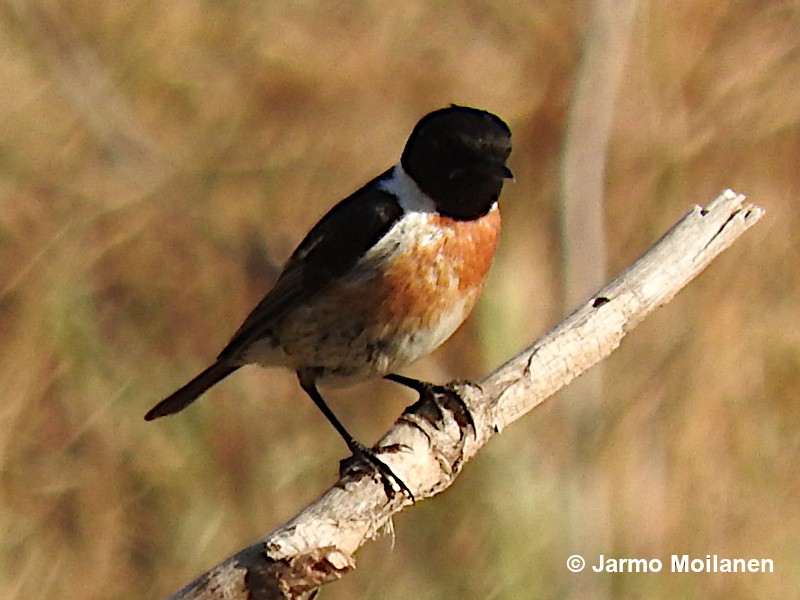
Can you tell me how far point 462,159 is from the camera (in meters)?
3.38

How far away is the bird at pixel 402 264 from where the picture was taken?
3.28m

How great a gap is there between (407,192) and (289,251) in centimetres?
137

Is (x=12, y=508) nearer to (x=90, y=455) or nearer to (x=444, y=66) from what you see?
(x=90, y=455)

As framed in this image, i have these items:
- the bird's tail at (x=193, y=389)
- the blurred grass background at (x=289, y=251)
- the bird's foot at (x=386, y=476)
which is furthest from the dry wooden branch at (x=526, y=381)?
the blurred grass background at (x=289, y=251)

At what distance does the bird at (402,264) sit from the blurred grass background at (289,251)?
1.06 metres

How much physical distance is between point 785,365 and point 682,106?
40.1 inches

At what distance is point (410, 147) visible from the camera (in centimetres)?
353

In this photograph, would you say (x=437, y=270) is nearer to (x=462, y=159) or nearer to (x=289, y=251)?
(x=462, y=159)

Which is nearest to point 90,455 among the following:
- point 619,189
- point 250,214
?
point 250,214

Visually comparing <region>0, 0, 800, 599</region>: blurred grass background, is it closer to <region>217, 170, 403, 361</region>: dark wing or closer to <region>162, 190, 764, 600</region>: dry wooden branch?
<region>217, 170, 403, 361</region>: dark wing

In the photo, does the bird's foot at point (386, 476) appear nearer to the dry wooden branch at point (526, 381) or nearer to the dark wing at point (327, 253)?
the dry wooden branch at point (526, 381)

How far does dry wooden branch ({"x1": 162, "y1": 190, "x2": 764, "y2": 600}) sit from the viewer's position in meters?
2.74

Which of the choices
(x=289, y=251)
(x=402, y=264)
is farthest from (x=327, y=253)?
(x=289, y=251)

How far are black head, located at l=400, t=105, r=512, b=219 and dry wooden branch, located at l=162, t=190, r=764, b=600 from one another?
421 mm
